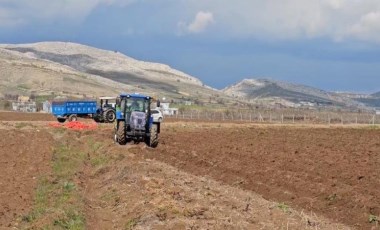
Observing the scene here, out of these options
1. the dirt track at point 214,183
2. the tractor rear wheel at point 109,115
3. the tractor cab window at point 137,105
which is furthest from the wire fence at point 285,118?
the dirt track at point 214,183

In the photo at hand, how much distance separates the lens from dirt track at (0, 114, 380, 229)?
14.6 meters

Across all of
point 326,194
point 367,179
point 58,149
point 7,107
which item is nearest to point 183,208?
point 326,194

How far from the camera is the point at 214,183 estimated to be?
2056cm

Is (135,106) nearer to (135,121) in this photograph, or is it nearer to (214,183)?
(135,121)

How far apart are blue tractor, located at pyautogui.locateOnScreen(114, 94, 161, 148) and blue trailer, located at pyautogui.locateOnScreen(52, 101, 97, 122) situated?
75.7 feet

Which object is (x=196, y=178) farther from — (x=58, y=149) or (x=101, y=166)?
(x=58, y=149)

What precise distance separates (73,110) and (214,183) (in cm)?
3813

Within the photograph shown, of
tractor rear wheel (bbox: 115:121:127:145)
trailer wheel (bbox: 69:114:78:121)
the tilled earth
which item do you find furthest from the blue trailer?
tractor rear wheel (bbox: 115:121:127:145)

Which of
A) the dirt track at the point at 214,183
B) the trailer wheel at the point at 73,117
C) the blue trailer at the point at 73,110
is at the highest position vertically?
the blue trailer at the point at 73,110

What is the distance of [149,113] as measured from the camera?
108 feet

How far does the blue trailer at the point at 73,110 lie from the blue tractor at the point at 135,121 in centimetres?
2308

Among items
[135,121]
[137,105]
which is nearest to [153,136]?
[135,121]

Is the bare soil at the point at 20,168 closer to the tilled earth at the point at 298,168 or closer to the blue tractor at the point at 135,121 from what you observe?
Result: the blue tractor at the point at 135,121

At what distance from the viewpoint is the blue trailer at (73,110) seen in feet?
184
